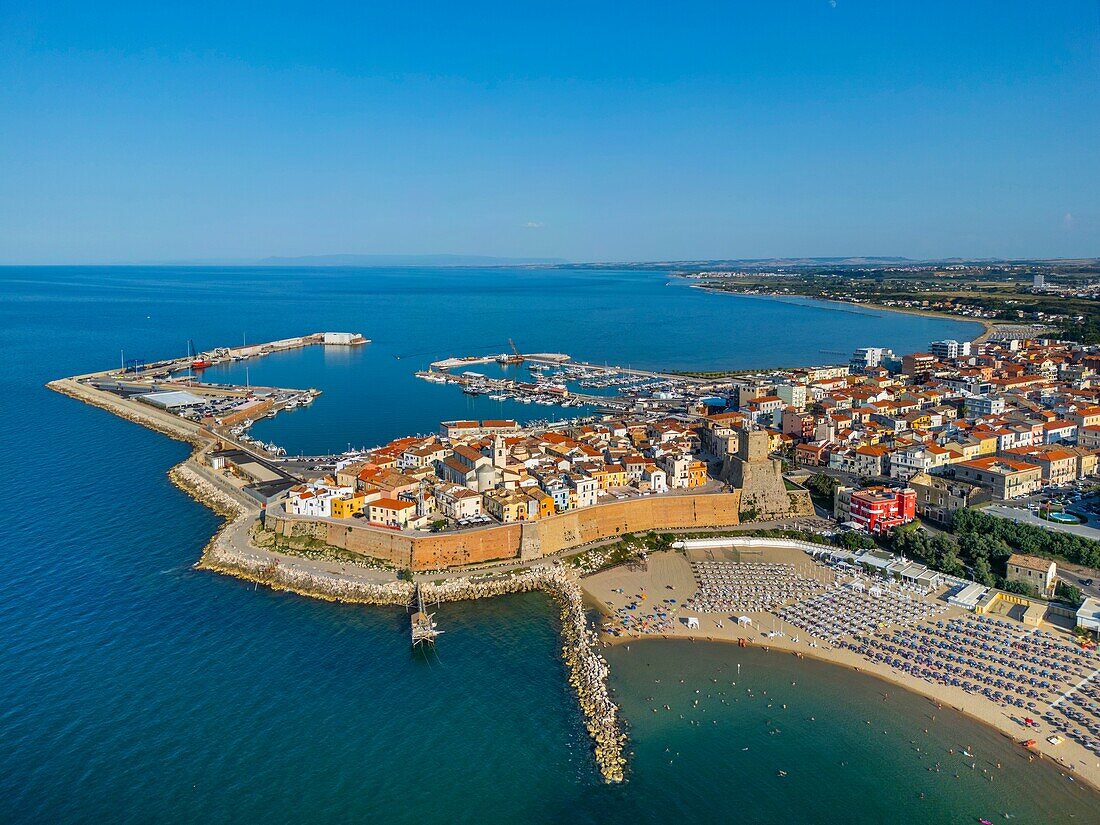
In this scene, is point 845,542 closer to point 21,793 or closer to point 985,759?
point 985,759

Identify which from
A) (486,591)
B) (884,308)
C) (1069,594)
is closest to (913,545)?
(1069,594)

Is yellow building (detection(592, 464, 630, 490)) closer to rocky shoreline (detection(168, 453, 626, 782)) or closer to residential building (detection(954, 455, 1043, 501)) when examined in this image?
rocky shoreline (detection(168, 453, 626, 782))

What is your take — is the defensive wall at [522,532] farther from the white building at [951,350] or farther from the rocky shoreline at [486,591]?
the white building at [951,350]

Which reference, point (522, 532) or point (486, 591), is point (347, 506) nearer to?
point (522, 532)

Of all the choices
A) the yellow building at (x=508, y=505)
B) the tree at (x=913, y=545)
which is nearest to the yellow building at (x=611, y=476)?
the yellow building at (x=508, y=505)

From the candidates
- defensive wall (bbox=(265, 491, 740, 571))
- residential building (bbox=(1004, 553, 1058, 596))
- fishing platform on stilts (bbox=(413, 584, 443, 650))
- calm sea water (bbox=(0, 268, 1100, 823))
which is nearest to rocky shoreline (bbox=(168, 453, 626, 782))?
calm sea water (bbox=(0, 268, 1100, 823))

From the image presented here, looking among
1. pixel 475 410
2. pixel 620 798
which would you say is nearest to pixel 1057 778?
pixel 620 798
